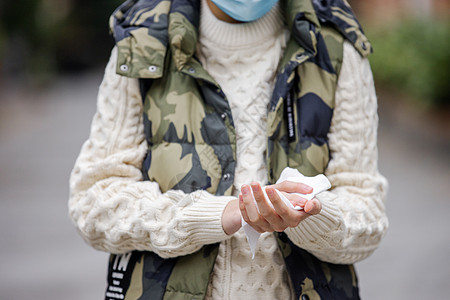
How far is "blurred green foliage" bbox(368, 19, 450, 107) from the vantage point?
970cm

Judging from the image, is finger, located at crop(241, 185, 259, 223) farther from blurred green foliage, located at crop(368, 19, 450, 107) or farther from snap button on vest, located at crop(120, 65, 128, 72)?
blurred green foliage, located at crop(368, 19, 450, 107)

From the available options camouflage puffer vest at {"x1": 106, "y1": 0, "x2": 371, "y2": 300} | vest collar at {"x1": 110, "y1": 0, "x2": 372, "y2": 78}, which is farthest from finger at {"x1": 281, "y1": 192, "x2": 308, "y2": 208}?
vest collar at {"x1": 110, "y1": 0, "x2": 372, "y2": 78}

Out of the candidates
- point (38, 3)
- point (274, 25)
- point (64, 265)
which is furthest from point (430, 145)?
point (38, 3)

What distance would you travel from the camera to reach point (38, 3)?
17656 mm

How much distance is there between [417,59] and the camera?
34.4 ft

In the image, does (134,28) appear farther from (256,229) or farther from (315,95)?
(256,229)

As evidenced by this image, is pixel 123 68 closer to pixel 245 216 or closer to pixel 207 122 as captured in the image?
pixel 207 122

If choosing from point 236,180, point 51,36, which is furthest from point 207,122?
point 51,36

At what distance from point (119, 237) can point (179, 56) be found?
66 cm

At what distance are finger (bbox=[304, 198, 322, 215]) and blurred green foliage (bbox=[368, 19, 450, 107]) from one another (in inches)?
321

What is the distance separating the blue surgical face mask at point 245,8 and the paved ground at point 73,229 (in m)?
3.70

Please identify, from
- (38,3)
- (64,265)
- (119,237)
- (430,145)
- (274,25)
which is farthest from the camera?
(38,3)

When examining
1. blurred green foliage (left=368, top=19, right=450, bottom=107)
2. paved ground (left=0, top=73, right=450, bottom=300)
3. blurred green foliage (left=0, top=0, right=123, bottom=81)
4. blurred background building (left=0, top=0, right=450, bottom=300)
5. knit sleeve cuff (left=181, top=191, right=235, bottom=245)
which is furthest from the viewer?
blurred green foliage (left=0, top=0, right=123, bottom=81)

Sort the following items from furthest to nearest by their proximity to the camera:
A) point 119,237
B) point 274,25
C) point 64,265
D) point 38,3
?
1. point 38,3
2. point 64,265
3. point 274,25
4. point 119,237
